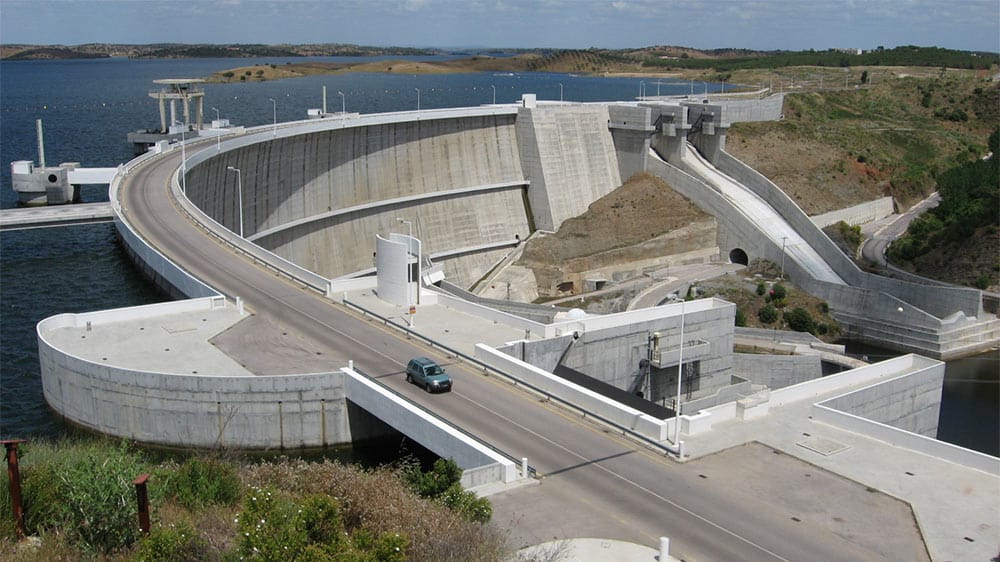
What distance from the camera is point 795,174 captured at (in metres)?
77.1

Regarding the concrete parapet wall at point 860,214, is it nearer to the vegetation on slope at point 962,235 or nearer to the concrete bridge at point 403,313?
the vegetation on slope at point 962,235

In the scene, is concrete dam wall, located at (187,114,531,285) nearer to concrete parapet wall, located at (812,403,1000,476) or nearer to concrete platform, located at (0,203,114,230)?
concrete platform, located at (0,203,114,230)

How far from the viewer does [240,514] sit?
14.9 m

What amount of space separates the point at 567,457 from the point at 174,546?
12.4 meters

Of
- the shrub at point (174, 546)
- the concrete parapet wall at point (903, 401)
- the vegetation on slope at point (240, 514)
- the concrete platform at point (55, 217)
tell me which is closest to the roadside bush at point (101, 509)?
the vegetation on slope at point (240, 514)

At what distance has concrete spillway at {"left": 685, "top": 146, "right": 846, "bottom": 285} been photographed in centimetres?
6285

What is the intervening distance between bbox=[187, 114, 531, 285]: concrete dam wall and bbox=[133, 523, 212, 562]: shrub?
41342mm

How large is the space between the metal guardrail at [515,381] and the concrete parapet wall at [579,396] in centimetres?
7

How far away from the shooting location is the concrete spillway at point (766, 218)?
62.8 metres

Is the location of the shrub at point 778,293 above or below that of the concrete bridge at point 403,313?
below

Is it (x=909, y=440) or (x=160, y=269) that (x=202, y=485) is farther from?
(x=160, y=269)

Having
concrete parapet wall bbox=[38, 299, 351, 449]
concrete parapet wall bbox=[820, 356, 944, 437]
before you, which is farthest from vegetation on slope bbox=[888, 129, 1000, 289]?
concrete parapet wall bbox=[38, 299, 351, 449]

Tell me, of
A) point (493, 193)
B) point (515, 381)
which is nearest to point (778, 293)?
point (493, 193)

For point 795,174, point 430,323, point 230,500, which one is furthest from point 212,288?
point 795,174
